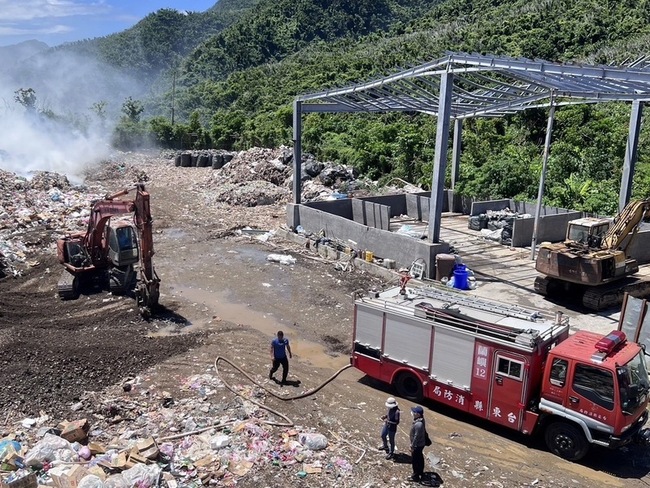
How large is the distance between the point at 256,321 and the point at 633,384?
27.9 ft

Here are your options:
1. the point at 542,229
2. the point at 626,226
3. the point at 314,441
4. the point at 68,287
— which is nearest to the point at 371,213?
the point at 542,229

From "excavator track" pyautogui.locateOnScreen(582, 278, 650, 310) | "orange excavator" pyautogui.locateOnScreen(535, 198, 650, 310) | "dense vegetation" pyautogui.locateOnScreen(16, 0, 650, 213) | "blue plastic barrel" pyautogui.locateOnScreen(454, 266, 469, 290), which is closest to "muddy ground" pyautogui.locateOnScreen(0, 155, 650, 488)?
"blue plastic barrel" pyautogui.locateOnScreen(454, 266, 469, 290)

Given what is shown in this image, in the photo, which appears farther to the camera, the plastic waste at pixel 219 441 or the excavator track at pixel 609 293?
the excavator track at pixel 609 293

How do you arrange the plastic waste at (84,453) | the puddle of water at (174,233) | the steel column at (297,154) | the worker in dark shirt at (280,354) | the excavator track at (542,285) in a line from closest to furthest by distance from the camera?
the plastic waste at (84,453)
the worker in dark shirt at (280,354)
the excavator track at (542,285)
the puddle of water at (174,233)
the steel column at (297,154)

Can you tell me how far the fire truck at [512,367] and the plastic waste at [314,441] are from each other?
7.39ft

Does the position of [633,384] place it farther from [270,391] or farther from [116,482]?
[116,482]

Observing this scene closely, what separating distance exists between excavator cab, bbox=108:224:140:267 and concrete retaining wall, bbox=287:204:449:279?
24.9 feet

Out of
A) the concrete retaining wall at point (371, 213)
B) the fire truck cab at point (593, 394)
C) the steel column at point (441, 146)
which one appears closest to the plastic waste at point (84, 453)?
the fire truck cab at point (593, 394)

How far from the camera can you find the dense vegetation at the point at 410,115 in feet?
93.9

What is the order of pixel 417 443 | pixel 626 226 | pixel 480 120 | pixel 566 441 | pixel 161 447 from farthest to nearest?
1. pixel 480 120
2. pixel 626 226
3. pixel 566 441
4. pixel 161 447
5. pixel 417 443

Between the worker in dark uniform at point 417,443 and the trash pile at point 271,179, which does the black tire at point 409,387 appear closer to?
the worker in dark uniform at point 417,443

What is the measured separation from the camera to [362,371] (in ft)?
35.8

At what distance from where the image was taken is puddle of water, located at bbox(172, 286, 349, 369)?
12.2m

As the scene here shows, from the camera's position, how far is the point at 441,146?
16766mm
